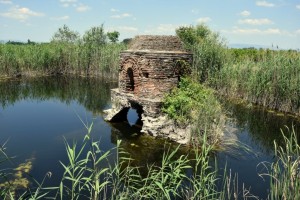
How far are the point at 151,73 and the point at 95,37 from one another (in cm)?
1859

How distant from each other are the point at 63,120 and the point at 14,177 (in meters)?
6.10

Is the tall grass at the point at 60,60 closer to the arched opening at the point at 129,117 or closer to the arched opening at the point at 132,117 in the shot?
the arched opening at the point at 132,117

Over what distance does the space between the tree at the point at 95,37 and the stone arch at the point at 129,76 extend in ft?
51.2

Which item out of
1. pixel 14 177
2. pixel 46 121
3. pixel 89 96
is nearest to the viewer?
pixel 14 177

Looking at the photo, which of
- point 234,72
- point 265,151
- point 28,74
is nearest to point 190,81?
point 265,151

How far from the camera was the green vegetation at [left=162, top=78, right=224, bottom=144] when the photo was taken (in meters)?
10.4

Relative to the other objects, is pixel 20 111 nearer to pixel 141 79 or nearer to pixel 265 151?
pixel 141 79

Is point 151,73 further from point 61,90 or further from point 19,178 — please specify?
point 61,90

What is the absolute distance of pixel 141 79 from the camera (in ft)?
40.3

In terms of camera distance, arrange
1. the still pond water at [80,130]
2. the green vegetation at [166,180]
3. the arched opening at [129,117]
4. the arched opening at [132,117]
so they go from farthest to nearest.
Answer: the arched opening at [132,117], the arched opening at [129,117], the still pond water at [80,130], the green vegetation at [166,180]

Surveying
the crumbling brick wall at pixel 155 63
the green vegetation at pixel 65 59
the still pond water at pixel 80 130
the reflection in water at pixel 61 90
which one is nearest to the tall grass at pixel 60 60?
the green vegetation at pixel 65 59

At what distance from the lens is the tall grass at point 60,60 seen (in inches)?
968

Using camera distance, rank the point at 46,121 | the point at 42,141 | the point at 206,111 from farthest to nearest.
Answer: the point at 46,121
the point at 42,141
the point at 206,111

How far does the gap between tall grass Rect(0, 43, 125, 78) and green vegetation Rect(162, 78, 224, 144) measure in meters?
13.0
